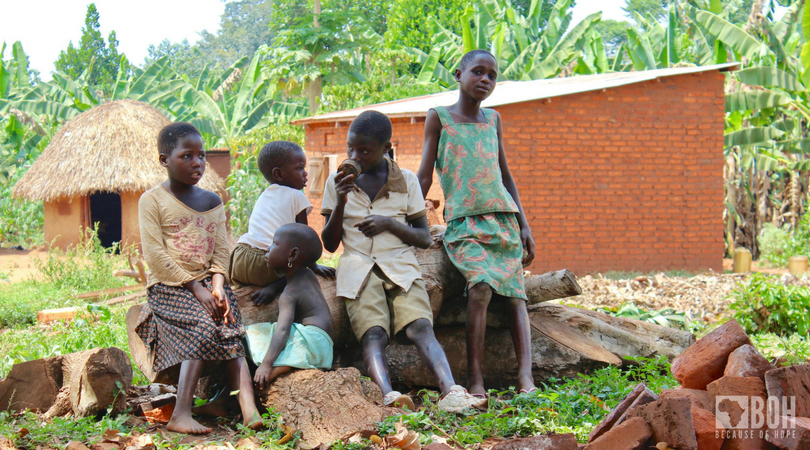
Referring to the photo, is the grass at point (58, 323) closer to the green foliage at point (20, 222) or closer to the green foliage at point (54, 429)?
the green foliage at point (54, 429)

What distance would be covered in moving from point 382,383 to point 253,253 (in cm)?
100

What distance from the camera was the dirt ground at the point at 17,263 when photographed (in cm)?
1140

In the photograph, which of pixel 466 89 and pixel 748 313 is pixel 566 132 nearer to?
pixel 748 313

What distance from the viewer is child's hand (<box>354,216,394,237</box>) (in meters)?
3.33

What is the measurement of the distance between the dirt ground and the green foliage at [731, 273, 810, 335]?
10.4m

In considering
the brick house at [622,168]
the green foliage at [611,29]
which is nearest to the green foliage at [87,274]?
the brick house at [622,168]

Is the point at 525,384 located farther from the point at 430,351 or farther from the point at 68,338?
the point at 68,338

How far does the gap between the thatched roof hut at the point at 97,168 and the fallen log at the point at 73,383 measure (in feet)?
32.6

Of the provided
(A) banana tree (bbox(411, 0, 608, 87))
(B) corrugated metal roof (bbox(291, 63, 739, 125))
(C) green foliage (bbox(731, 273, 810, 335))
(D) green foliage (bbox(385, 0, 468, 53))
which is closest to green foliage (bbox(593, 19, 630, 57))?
(D) green foliage (bbox(385, 0, 468, 53))

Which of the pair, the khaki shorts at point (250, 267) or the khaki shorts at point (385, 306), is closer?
the khaki shorts at point (385, 306)

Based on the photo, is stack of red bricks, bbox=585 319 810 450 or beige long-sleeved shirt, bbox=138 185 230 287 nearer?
stack of red bricks, bbox=585 319 810 450

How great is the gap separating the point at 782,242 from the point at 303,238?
12885 millimetres

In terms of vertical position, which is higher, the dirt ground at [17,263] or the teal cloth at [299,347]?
the teal cloth at [299,347]

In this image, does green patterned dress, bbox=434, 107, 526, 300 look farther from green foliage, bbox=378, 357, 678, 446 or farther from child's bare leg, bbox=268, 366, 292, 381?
child's bare leg, bbox=268, 366, 292, 381
